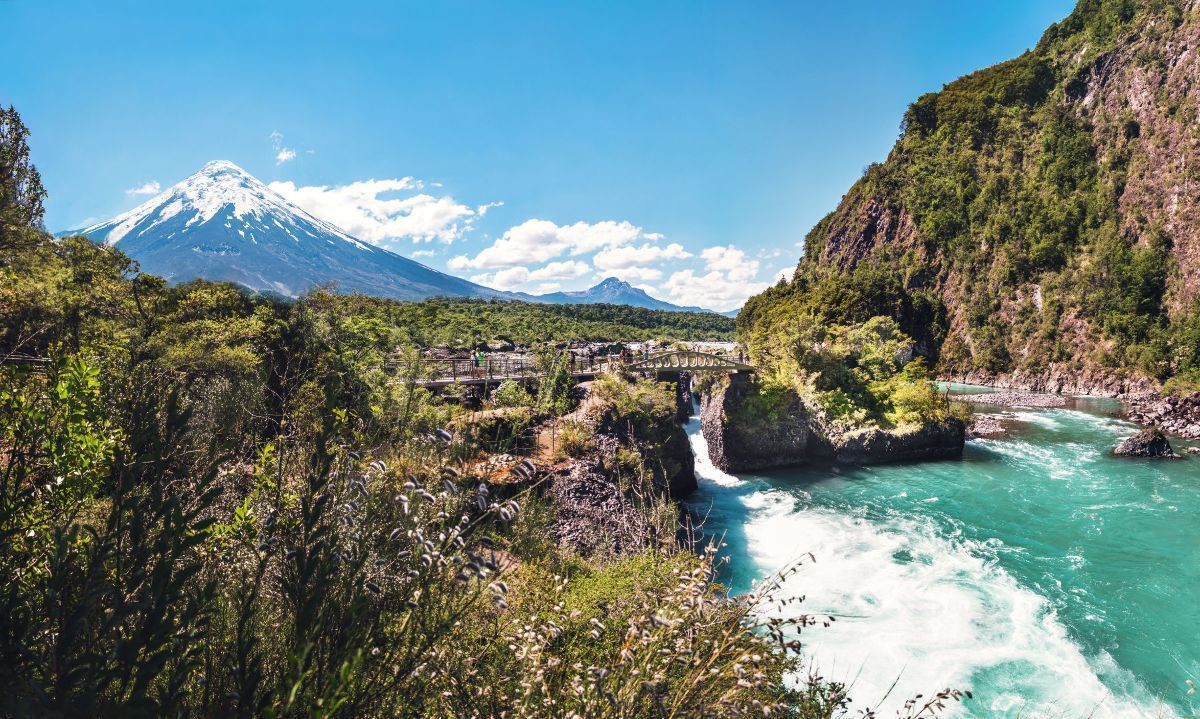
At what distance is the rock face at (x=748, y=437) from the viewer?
19125 mm

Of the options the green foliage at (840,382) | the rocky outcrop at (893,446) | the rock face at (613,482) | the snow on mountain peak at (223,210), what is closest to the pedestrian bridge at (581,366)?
the green foliage at (840,382)

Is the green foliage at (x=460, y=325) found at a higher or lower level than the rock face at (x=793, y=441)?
higher

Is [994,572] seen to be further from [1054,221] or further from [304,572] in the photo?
[1054,221]

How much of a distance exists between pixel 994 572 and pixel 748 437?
853cm

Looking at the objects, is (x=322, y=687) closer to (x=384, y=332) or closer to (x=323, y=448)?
(x=323, y=448)

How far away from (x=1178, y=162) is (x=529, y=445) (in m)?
56.0

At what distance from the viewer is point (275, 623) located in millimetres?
Result: 3088

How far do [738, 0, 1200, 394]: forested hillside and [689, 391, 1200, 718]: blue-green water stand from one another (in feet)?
30.1

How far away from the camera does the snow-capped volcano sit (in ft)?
443

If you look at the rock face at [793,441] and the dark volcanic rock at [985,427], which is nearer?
the rock face at [793,441]

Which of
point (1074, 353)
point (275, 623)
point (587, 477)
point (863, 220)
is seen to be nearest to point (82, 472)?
point (275, 623)

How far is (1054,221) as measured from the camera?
4788 cm

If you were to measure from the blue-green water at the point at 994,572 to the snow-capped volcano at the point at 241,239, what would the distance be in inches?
4937

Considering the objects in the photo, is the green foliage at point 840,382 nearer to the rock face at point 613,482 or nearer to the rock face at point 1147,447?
the rock face at point 613,482
